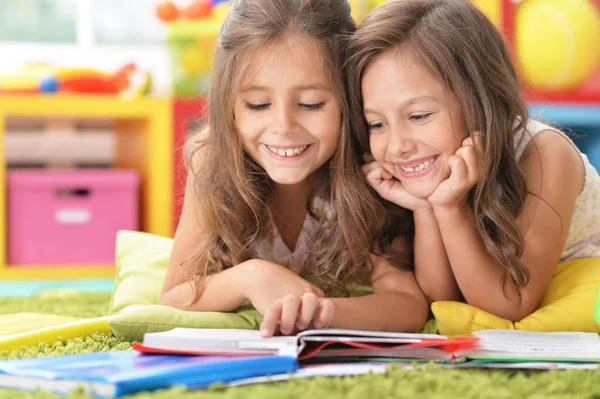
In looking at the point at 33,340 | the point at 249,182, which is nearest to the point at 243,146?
the point at 249,182

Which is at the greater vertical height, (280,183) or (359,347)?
(280,183)

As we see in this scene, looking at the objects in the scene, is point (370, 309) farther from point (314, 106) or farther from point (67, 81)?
point (67, 81)

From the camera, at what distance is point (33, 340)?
1156mm

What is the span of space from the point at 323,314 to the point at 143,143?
6.55ft

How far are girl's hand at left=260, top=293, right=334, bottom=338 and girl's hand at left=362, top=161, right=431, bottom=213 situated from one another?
32 cm

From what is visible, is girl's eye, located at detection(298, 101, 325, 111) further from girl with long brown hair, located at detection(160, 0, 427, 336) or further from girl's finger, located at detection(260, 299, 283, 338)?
girl's finger, located at detection(260, 299, 283, 338)

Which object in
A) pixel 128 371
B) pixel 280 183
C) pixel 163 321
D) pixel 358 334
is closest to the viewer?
pixel 128 371

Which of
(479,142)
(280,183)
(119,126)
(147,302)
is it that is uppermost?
(479,142)

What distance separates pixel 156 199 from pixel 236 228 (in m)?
1.44

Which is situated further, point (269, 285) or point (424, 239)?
point (424, 239)

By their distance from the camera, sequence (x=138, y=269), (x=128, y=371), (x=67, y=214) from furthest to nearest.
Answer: (x=67, y=214) → (x=138, y=269) → (x=128, y=371)

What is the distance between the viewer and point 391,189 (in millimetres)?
1317

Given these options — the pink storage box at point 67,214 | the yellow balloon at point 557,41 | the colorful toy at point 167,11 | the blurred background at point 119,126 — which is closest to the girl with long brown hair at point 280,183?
the blurred background at point 119,126

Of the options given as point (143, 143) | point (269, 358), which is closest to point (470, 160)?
point (269, 358)
